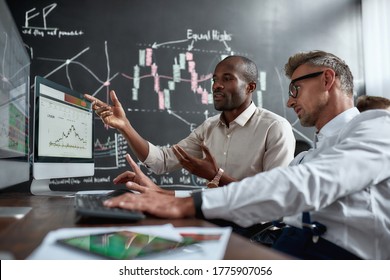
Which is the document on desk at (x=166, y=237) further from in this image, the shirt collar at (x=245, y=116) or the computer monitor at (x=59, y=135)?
the shirt collar at (x=245, y=116)

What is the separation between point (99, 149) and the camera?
2637 millimetres

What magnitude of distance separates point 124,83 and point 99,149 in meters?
0.51

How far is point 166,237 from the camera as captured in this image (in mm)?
582

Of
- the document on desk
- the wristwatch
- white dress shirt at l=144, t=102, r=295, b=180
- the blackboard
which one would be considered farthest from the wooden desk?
the blackboard

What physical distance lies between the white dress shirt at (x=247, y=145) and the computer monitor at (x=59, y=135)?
1.50 ft

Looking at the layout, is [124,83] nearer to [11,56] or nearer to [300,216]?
[11,56]

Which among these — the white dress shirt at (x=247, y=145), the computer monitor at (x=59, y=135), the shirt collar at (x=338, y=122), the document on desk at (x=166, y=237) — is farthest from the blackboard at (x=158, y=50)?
the document on desk at (x=166, y=237)

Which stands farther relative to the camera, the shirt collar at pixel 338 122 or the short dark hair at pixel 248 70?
the short dark hair at pixel 248 70

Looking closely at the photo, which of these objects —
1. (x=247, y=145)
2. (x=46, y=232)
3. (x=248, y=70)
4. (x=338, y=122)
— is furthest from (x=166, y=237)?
(x=248, y=70)

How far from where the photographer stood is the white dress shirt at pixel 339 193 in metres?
0.78

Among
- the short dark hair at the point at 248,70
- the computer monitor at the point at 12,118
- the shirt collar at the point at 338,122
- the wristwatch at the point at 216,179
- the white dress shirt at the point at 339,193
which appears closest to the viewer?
the white dress shirt at the point at 339,193

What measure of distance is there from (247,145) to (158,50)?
1.22 metres

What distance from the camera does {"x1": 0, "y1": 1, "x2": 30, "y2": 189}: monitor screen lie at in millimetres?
1350
